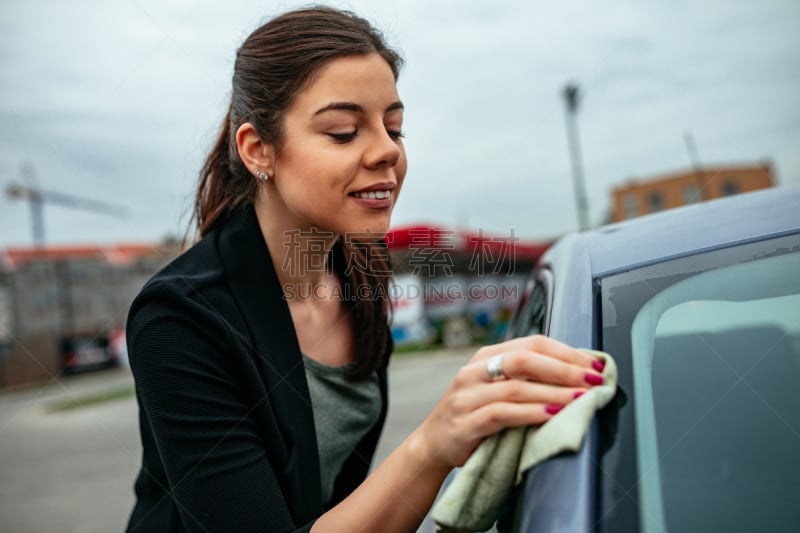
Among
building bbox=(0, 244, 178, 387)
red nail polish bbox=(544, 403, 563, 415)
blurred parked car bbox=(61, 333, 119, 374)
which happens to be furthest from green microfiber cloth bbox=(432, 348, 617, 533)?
building bbox=(0, 244, 178, 387)

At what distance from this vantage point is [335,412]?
146 centimetres

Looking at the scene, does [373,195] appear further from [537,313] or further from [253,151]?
[537,313]

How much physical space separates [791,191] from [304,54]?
0.93 meters

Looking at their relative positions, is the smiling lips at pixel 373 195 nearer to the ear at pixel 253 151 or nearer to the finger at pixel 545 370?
the ear at pixel 253 151

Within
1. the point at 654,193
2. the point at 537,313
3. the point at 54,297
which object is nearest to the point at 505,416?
the point at 537,313

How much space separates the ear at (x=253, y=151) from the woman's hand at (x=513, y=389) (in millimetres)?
704

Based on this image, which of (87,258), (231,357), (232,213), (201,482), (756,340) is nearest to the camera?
(756,340)

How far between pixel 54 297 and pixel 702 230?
28.0m

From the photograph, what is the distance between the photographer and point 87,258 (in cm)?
2706

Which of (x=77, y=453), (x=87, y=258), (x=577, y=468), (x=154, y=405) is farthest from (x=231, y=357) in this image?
(x=87, y=258)

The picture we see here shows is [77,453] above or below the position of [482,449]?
below

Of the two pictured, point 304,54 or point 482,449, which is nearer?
point 482,449

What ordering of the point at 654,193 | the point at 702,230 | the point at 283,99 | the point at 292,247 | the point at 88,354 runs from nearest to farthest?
the point at 702,230 → the point at 283,99 → the point at 292,247 → the point at 88,354 → the point at 654,193

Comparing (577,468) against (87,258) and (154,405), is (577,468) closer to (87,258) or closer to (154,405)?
(154,405)
